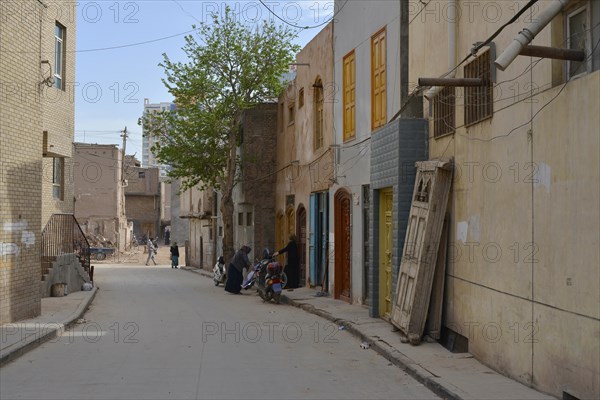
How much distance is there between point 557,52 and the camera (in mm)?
7004

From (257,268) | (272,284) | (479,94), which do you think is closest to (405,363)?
(479,94)

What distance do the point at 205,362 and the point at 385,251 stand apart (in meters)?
5.53

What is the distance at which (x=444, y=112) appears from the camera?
1155cm

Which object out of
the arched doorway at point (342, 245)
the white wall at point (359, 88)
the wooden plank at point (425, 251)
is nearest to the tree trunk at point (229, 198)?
the white wall at point (359, 88)

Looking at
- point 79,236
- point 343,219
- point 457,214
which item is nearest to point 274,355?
→ point 457,214

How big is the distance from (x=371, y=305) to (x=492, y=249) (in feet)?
18.5

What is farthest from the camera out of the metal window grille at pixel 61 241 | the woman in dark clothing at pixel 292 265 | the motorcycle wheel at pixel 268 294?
the woman in dark clothing at pixel 292 265

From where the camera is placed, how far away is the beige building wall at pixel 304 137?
20047 millimetres

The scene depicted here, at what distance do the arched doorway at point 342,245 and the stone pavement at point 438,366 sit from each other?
3.41 metres

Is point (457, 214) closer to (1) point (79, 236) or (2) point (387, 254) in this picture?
(2) point (387, 254)

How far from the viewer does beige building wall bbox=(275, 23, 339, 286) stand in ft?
65.8

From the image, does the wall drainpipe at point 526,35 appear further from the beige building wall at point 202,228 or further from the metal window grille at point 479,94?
the beige building wall at point 202,228

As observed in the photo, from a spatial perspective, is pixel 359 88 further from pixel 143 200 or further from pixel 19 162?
pixel 143 200

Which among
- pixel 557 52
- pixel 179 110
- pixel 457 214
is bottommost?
pixel 457 214
